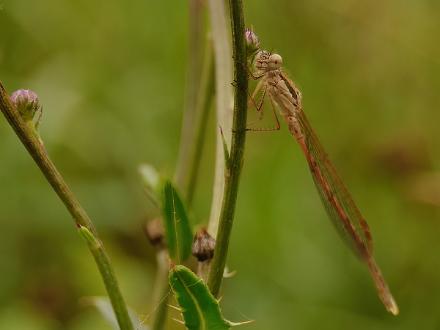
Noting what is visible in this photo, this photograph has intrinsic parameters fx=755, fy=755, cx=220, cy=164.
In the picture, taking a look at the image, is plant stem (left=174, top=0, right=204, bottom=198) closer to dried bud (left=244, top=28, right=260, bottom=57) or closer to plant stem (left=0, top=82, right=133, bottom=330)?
plant stem (left=0, top=82, right=133, bottom=330)

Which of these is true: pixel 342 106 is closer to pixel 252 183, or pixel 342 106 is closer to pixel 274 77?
pixel 252 183

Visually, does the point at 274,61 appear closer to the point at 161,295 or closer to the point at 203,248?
the point at 203,248

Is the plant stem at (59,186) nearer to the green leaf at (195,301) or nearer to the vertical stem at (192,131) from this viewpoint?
the green leaf at (195,301)

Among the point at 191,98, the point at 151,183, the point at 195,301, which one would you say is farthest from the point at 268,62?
the point at 195,301

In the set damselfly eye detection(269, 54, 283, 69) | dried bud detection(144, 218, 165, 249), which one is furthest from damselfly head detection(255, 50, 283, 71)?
dried bud detection(144, 218, 165, 249)

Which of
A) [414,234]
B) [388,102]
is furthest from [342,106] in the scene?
[414,234]

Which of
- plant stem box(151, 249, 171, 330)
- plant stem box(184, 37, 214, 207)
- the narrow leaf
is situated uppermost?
plant stem box(184, 37, 214, 207)

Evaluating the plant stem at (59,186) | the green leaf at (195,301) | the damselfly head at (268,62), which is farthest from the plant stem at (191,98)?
the green leaf at (195,301)
